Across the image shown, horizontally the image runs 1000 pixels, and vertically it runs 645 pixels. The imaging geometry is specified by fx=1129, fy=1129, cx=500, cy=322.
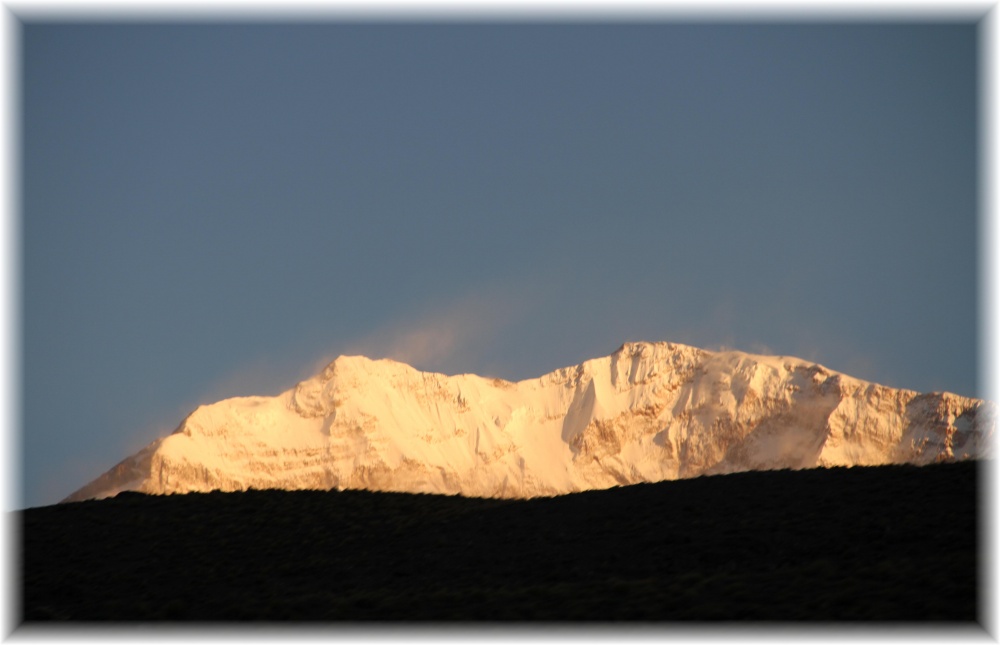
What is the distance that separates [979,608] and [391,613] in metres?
15.7

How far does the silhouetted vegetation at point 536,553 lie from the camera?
31.6 metres

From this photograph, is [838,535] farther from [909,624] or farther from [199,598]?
[199,598]

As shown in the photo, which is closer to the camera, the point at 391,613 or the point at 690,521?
the point at 391,613

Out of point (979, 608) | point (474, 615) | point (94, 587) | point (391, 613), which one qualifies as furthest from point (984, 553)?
point (94, 587)

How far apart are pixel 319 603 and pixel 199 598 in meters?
4.81

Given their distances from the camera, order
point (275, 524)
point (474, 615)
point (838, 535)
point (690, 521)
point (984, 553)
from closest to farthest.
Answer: point (474, 615) → point (984, 553) → point (838, 535) → point (690, 521) → point (275, 524)

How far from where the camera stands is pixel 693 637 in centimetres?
2778

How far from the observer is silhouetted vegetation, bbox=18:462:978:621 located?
3162cm

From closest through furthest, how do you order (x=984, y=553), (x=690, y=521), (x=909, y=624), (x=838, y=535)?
1. (x=909, y=624)
2. (x=984, y=553)
3. (x=838, y=535)
4. (x=690, y=521)

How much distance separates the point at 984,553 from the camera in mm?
33625

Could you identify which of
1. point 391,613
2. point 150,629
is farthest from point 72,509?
point 391,613

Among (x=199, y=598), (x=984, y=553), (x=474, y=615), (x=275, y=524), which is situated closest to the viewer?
(x=474, y=615)

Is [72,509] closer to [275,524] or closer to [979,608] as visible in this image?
[275,524]

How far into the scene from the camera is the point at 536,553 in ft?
132
